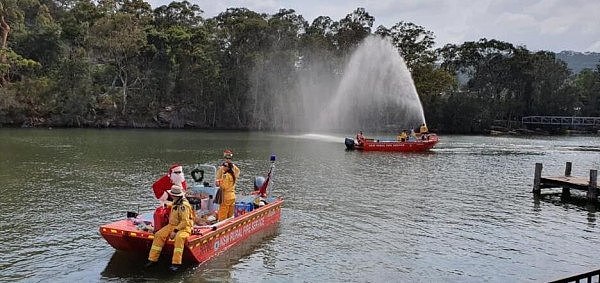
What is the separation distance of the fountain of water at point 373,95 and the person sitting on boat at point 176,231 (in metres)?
58.6

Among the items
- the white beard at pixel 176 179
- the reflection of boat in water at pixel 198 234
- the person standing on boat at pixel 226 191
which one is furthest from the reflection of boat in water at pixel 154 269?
the white beard at pixel 176 179

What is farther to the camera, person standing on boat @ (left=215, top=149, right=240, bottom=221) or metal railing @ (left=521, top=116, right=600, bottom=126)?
metal railing @ (left=521, top=116, right=600, bottom=126)

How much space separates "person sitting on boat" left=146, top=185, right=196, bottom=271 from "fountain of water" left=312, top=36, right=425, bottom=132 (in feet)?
192

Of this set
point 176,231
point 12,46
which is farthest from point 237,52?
point 176,231

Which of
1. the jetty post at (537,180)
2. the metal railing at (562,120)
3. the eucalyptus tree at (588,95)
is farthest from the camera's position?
the eucalyptus tree at (588,95)

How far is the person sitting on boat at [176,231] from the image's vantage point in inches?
562

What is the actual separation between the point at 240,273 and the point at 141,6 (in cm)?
8454

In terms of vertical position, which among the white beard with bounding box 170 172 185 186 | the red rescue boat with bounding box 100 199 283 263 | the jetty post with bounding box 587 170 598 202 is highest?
the white beard with bounding box 170 172 185 186

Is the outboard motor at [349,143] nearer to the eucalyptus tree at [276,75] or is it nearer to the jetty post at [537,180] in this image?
the jetty post at [537,180]

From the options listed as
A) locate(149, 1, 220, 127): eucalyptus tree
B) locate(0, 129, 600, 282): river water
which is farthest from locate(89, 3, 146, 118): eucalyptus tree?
locate(0, 129, 600, 282): river water

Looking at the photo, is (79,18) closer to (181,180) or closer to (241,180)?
(241,180)

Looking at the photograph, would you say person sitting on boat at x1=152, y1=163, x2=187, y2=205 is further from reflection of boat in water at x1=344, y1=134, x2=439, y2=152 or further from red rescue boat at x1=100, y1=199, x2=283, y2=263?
reflection of boat in water at x1=344, y1=134, x2=439, y2=152

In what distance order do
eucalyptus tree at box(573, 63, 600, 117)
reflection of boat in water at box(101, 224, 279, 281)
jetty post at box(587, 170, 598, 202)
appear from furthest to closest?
eucalyptus tree at box(573, 63, 600, 117) → jetty post at box(587, 170, 598, 202) → reflection of boat in water at box(101, 224, 279, 281)

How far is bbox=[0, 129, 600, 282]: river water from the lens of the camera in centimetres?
1557
